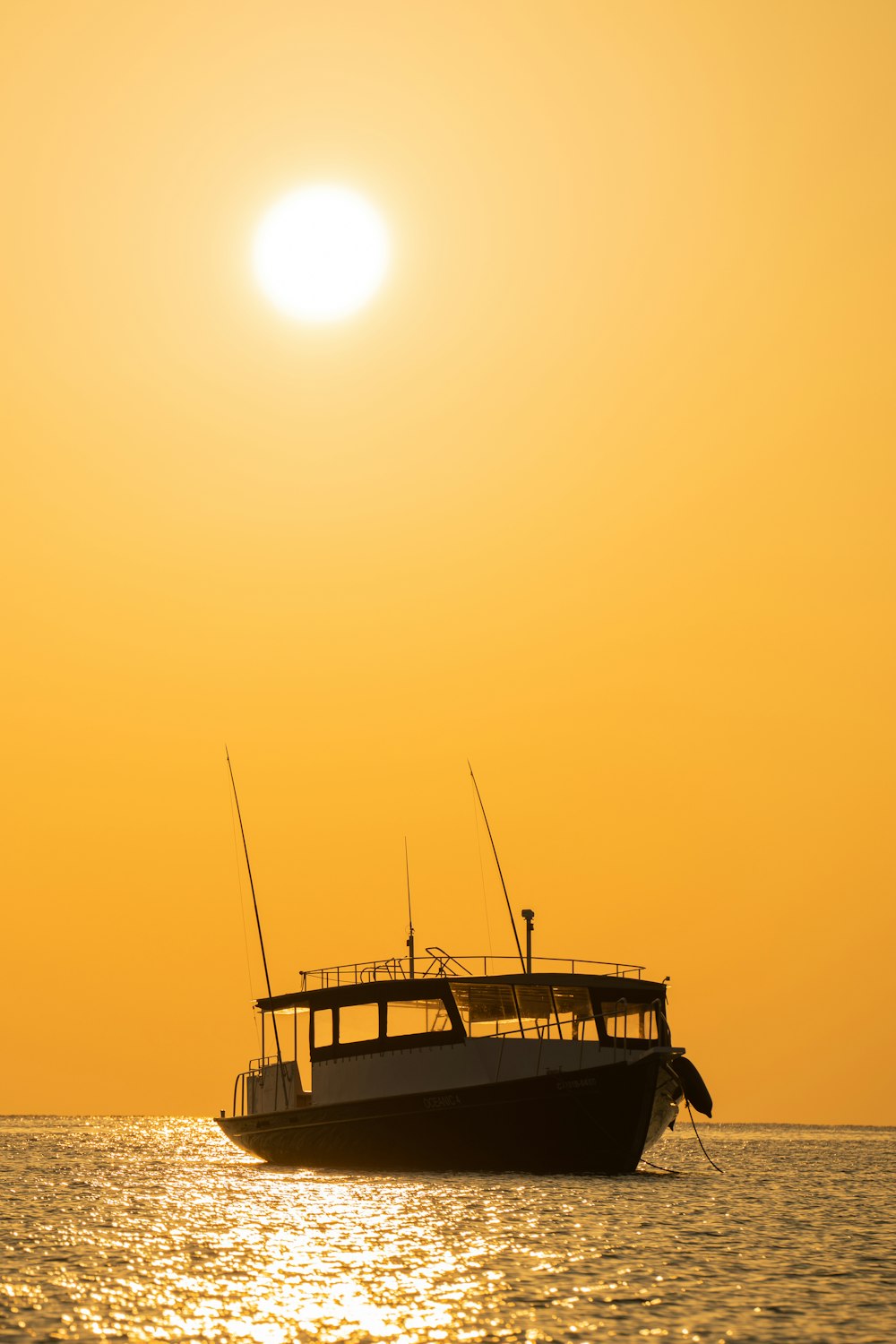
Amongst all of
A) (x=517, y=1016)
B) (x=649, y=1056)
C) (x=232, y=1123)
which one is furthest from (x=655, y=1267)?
(x=232, y=1123)

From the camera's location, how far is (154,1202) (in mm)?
41750

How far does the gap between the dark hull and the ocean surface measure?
0.65 metres

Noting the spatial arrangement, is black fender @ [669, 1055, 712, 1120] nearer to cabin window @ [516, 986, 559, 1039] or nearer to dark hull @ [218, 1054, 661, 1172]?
dark hull @ [218, 1054, 661, 1172]

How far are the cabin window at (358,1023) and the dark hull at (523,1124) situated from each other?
6.26ft

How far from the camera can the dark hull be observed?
4112 cm

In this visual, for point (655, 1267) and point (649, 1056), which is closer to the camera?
point (655, 1267)

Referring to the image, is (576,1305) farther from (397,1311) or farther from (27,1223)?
(27,1223)

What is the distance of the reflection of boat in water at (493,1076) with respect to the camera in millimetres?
41344

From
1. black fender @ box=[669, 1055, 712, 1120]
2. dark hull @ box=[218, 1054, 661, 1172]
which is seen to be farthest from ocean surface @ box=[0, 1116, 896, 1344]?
black fender @ box=[669, 1055, 712, 1120]

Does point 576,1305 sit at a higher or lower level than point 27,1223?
lower

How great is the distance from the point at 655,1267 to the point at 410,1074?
16.8m

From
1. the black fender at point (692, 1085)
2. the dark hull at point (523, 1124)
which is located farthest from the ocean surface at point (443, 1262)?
the black fender at point (692, 1085)

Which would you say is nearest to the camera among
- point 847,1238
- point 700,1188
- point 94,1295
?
point 94,1295

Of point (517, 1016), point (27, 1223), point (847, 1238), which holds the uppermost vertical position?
point (517, 1016)
